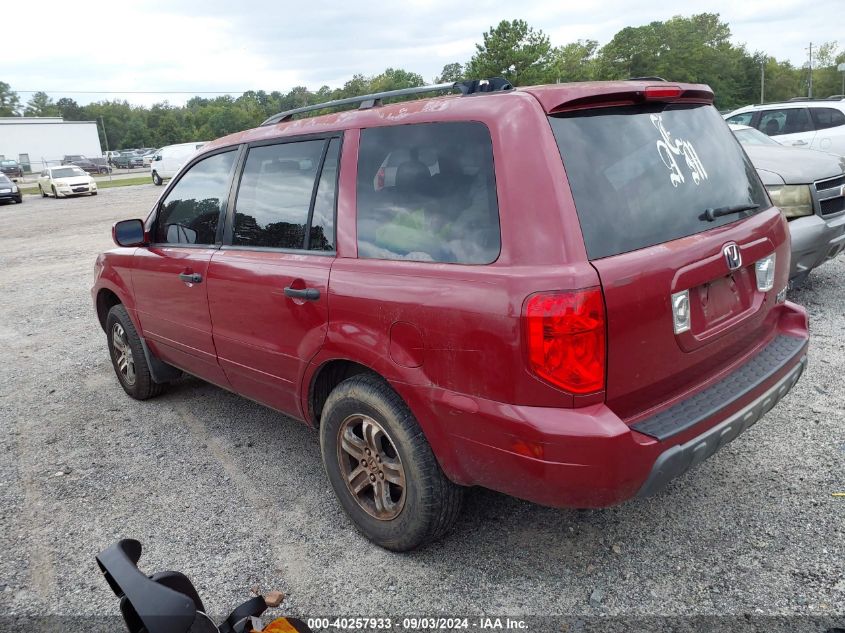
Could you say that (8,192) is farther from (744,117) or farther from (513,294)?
(513,294)

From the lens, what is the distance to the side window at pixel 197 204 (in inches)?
147

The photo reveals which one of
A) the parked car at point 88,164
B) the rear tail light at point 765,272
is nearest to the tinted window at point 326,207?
the rear tail light at point 765,272

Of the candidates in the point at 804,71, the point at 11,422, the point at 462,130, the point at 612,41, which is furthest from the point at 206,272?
the point at 804,71

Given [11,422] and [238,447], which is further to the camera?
[11,422]

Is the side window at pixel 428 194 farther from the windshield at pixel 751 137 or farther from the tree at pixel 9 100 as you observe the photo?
the tree at pixel 9 100

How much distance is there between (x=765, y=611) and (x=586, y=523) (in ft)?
2.66

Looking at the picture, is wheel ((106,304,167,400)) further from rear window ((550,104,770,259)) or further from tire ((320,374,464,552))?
rear window ((550,104,770,259))

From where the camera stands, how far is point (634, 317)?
7.26 feet

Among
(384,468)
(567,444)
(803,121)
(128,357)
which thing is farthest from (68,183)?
(567,444)

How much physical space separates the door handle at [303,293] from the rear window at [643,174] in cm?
124

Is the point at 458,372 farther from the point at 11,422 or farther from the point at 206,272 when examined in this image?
the point at 11,422

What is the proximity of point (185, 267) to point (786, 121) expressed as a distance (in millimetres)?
10714

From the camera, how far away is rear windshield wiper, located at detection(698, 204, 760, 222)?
262 centimetres

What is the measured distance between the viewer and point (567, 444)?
214 centimetres
